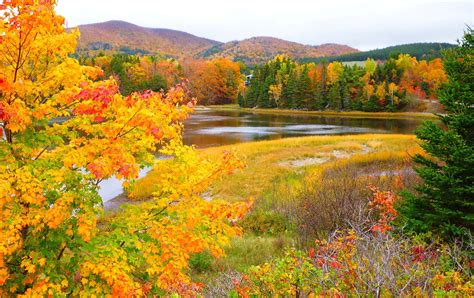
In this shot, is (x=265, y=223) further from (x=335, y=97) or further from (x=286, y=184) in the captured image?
(x=335, y=97)

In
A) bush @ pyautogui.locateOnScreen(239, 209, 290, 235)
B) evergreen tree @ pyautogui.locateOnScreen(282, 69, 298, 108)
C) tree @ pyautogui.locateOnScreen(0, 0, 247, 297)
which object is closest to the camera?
tree @ pyautogui.locateOnScreen(0, 0, 247, 297)

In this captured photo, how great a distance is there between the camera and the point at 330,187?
15453mm

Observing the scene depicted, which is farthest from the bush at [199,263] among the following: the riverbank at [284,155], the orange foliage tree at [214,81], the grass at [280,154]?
the orange foliage tree at [214,81]

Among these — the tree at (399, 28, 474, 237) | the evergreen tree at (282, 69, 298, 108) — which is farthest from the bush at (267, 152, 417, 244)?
the evergreen tree at (282, 69, 298, 108)

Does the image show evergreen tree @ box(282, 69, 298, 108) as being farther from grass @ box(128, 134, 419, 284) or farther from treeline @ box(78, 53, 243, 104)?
grass @ box(128, 134, 419, 284)

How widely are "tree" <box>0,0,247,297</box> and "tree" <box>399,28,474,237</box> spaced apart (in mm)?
5965

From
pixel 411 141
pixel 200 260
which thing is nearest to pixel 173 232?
pixel 200 260

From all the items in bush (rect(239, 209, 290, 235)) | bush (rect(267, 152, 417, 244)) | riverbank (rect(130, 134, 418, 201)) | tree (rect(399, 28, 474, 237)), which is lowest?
riverbank (rect(130, 134, 418, 201))

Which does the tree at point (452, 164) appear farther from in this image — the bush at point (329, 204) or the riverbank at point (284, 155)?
the riverbank at point (284, 155)

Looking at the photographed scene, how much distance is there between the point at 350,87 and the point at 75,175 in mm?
94001

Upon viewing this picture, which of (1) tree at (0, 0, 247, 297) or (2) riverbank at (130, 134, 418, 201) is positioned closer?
(1) tree at (0, 0, 247, 297)

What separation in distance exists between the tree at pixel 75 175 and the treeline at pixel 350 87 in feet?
282

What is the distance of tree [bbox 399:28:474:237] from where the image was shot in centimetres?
1037

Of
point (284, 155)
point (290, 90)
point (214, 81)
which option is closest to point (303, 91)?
point (290, 90)
